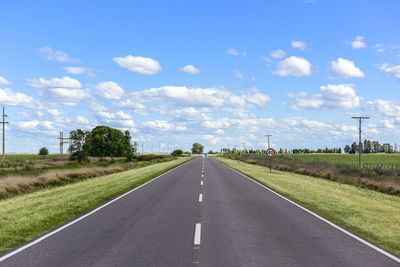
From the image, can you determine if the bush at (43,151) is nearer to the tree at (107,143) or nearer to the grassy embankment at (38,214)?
the tree at (107,143)

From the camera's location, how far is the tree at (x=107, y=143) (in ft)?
302

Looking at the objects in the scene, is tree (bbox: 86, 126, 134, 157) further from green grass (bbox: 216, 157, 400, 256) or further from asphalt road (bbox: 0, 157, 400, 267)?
asphalt road (bbox: 0, 157, 400, 267)

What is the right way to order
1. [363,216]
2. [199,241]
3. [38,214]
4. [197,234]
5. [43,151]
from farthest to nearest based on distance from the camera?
[43,151] < [363,216] < [38,214] < [197,234] < [199,241]

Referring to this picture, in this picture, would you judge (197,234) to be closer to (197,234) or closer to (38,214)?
(197,234)

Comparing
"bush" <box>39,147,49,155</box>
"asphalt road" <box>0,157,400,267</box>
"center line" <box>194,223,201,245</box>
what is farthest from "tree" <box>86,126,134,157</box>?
"center line" <box>194,223,201,245</box>

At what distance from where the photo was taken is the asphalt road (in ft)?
18.2

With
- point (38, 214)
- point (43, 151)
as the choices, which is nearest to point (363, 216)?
point (38, 214)

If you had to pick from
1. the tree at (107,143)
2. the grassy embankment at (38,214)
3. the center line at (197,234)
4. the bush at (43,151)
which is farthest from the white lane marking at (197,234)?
the bush at (43,151)

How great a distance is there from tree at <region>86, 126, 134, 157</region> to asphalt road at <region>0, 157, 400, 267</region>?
8533 centimetres

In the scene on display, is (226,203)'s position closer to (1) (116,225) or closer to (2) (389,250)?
(1) (116,225)

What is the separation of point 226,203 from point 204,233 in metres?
4.73

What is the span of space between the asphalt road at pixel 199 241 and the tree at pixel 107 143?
280 ft

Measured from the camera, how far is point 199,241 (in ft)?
22.1

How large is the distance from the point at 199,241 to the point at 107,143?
90811mm
